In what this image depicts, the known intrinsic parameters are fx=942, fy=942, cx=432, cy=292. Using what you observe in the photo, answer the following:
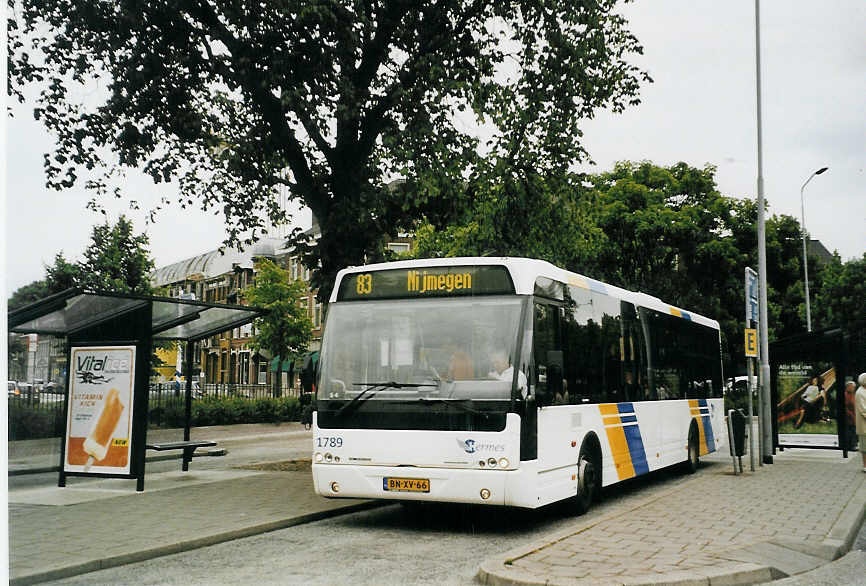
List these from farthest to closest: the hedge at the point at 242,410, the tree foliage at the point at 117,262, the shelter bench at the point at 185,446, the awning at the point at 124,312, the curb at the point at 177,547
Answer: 1. the hedge at the point at 242,410
2. the tree foliage at the point at 117,262
3. the shelter bench at the point at 185,446
4. the awning at the point at 124,312
5. the curb at the point at 177,547

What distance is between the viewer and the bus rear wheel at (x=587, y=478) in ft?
35.0

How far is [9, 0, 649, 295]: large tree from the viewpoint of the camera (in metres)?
13.8

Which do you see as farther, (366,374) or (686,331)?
(686,331)

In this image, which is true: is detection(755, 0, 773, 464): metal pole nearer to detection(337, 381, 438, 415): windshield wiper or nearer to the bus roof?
the bus roof

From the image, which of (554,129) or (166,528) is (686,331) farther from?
(166,528)

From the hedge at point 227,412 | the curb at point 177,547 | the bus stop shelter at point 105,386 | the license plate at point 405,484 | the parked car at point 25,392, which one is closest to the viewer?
the curb at point 177,547

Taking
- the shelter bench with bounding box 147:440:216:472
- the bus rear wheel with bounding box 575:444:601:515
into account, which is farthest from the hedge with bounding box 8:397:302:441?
the bus rear wheel with bounding box 575:444:601:515

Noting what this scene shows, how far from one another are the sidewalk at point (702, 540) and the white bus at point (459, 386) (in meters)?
0.94

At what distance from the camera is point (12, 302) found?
4492 mm

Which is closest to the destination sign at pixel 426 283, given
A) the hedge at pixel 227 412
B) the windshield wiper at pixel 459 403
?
the windshield wiper at pixel 459 403

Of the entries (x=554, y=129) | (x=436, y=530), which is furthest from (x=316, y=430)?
(x=554, y=129)

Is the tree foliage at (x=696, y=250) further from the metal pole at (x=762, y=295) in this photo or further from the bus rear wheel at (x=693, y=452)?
the bus rear wheel at (x=693, y=452)

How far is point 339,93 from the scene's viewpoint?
1413cm

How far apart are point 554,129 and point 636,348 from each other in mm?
4122
